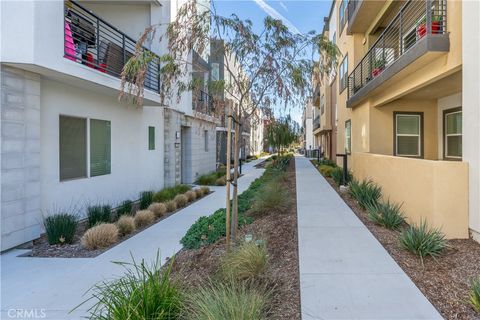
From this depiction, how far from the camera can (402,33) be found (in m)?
8.30

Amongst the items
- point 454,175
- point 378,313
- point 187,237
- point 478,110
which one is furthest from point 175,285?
point 478,110

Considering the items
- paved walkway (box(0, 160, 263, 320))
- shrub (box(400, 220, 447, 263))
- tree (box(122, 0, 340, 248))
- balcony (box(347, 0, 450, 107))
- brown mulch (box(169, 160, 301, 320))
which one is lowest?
paved walkway (box(0, 160, 263, 320))

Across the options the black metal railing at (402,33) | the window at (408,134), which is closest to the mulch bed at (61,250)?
the black metal railing at (402,33)

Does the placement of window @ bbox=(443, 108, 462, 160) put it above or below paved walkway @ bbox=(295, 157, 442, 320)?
above

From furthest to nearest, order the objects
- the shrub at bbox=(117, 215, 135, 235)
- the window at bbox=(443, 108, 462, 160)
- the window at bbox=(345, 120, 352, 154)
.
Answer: the window at bbox=(345, 120, 352, 154)
the window at bbox=(443, 108, 462, 160)
the shrub at bbox=(117, 215, 135, 235)

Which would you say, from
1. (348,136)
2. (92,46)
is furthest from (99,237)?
(348,136)

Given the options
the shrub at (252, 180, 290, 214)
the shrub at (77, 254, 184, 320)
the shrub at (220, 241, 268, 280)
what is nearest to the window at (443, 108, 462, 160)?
the shrub at (252, 180, 290, 214)

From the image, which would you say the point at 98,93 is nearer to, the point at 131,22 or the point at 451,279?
the point at 131,22

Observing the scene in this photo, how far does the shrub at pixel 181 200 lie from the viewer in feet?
34.0

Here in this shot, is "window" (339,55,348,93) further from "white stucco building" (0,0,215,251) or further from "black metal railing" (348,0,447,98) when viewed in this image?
"white stucco building" (0,0,215,251)

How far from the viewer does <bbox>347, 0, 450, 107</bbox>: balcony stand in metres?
6.29

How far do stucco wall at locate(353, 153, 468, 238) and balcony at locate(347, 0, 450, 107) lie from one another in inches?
91.0

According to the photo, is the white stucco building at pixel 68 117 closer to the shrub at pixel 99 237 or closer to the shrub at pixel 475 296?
the shrub at pixel 99 237

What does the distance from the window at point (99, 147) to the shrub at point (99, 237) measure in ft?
9.64
